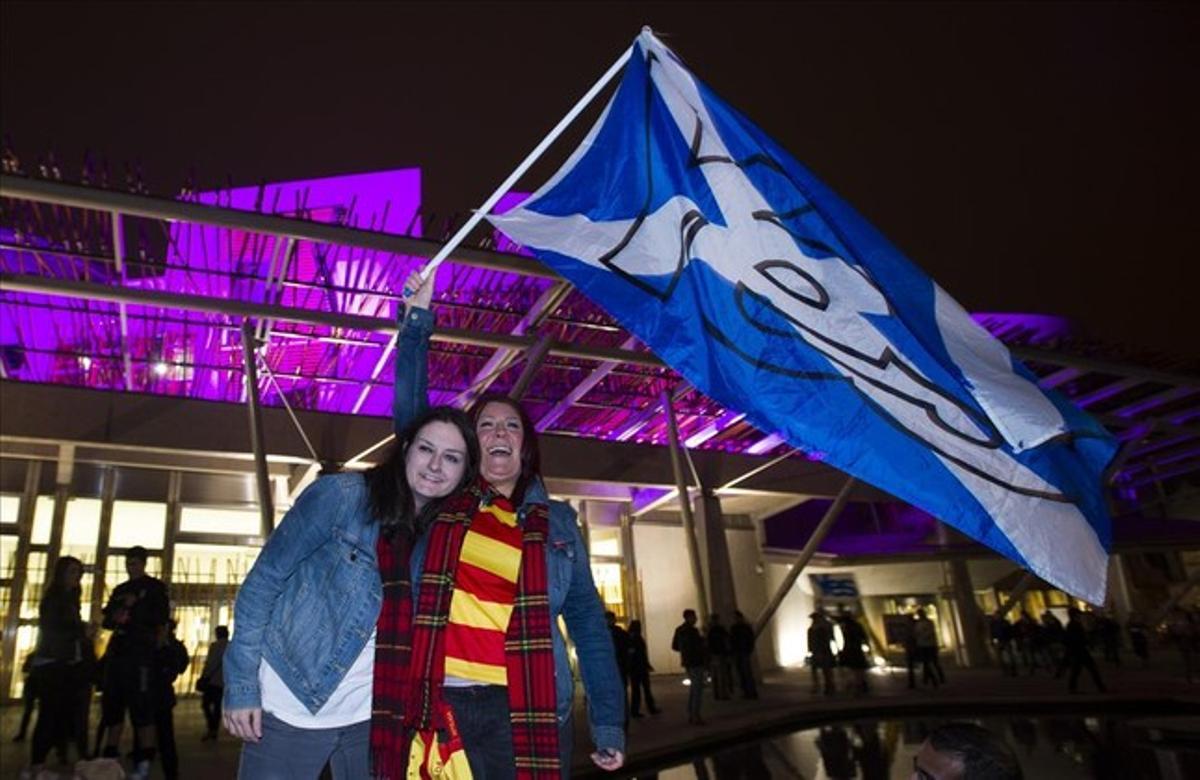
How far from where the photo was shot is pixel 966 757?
6.28 ft

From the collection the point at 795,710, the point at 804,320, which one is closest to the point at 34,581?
the point at 795,710

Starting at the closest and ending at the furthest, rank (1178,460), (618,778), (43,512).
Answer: (618,778)
(43,512)
(1178,460)

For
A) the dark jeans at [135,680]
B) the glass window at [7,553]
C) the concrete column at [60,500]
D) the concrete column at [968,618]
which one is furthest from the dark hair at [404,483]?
the concrete column at [968,618]

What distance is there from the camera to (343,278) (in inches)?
591

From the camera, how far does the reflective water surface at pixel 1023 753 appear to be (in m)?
7.07

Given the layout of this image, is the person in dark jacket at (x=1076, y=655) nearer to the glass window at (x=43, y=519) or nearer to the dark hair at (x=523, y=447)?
the dark hair at (x=523, y=447)

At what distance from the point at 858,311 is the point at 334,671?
2677mm

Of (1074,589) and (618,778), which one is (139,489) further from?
(1074,589)

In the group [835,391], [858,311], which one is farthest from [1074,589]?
[858,311]

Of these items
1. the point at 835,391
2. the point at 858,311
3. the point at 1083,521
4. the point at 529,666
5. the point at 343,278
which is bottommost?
the point at 529,666

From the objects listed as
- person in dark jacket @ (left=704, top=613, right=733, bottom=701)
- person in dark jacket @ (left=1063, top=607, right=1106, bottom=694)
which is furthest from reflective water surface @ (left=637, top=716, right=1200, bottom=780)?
person in dark jacket @ (left=704, top=613, right=733, bottom=701)

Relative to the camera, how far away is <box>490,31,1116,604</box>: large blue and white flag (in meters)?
3.13

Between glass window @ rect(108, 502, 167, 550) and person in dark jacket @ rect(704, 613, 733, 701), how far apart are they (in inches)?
498

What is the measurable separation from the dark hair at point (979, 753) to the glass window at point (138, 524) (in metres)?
19.1
